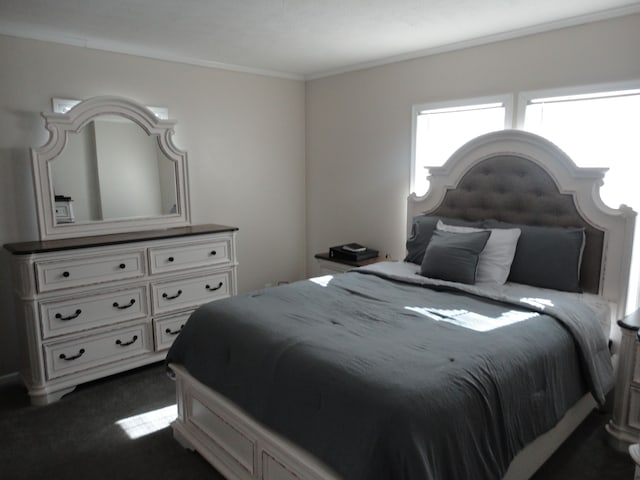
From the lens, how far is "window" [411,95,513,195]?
11.0 feet

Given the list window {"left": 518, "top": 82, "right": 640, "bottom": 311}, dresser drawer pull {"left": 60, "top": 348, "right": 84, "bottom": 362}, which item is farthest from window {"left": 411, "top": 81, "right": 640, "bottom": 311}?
dresser drawer pull {"left": 60, "top": 348, "right": 84, "bottom": 362}

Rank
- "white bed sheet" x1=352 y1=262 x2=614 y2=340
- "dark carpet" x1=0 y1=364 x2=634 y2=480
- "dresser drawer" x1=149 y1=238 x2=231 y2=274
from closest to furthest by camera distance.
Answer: "dark carpet" x1=0 y1=364 x2=634 y2=480 < "white bed sheet" x1=352 y1=262 x2=614 y2=340 < "dresser drawer" x1=149 y1=238 x2=231 y2=274

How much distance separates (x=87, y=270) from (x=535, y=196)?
3.07 m

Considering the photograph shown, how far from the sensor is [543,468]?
7.25 ft

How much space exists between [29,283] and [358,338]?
2.15 m

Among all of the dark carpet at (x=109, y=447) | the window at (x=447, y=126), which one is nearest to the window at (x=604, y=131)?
the window at (x=447, y=126)

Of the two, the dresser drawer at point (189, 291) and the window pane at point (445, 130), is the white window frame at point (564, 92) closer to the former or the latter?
the window pane at point (445, 130)

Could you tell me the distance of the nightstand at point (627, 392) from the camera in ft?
7.33

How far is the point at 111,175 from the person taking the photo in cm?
341

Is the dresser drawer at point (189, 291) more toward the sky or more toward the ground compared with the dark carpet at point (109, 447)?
more toward the sky

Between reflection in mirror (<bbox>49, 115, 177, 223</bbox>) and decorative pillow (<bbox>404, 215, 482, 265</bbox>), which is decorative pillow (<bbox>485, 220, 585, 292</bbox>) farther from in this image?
reflection in mirror (<bbox>49, 115, 177, 223</bbox>)

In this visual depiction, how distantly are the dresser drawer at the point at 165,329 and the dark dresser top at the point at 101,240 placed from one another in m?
0.63

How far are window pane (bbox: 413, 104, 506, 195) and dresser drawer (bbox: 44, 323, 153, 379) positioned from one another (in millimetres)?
2522

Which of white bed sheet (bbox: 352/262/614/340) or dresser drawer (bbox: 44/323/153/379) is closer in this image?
white bed sheet (bbox: 352/262/614/340)
